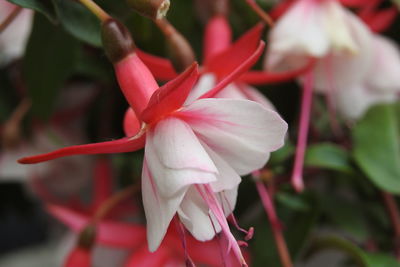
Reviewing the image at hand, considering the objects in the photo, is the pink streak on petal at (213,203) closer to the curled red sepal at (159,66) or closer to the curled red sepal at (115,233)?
the curled red sepal at (159,66)

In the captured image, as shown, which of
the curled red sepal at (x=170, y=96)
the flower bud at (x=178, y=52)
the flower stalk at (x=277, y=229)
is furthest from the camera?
the flower stalk at (x=277, y=229)

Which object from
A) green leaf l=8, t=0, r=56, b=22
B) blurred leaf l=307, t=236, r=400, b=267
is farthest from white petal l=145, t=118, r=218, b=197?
blurred leaf l=307, t=236, r=400, b=267

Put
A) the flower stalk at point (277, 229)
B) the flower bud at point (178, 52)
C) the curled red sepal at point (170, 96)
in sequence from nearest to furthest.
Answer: the curled red sepal at point (170, 96) → the flower bud at point (178, 52) → the flower stalk at point (277, 229)

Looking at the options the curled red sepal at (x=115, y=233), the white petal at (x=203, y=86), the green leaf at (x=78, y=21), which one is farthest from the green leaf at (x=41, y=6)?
the curled red sepal at (x=115, y=233)

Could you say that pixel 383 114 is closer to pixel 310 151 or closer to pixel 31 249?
pixel 310 151

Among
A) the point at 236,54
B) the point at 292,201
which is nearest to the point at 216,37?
the point at 236,54

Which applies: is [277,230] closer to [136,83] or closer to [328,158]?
[328,158]
